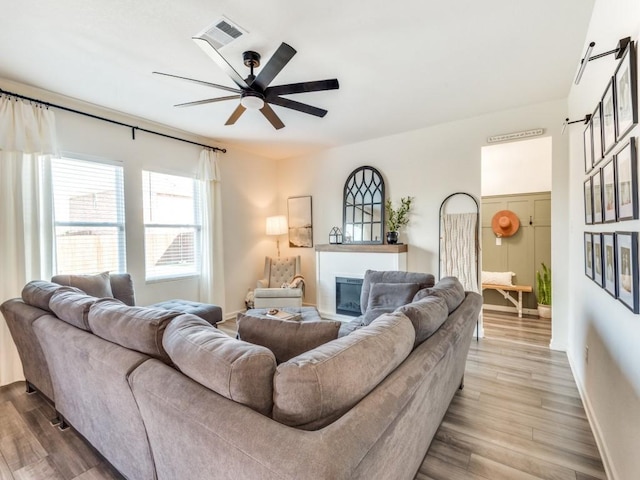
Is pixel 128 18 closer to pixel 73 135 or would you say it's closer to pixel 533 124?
pixel 73 135

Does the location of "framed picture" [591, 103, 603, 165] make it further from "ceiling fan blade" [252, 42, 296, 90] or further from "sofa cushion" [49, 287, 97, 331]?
"sofa cushion" [49, 287, 97, 331]

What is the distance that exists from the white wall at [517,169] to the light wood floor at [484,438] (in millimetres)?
3104

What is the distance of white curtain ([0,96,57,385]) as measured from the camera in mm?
2760

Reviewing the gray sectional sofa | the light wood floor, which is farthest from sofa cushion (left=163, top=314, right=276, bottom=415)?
the light wood floor

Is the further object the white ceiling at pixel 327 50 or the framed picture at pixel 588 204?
the framed picture at pixel 588 204

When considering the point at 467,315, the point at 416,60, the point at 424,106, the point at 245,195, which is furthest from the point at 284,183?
the point at 467,315

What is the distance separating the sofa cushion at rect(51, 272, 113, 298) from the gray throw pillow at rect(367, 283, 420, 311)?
8.83 feet

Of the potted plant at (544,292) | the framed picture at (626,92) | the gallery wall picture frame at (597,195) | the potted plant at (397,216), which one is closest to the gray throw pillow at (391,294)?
the potted plant at (397,216)

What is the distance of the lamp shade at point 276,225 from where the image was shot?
17.4 feet

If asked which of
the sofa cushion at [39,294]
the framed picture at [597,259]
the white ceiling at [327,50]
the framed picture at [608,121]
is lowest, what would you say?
the sofa cushion at [39,294]

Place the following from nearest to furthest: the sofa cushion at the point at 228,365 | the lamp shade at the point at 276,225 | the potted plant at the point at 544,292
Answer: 1. the sofa cushion at the point at 228,365
2. the potted plant at the point at 544,292
3. the lamp shade at the point at 276,225

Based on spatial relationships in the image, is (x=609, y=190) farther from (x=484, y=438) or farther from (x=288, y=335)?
(x=288, y=335)

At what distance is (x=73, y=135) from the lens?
10.6 feet

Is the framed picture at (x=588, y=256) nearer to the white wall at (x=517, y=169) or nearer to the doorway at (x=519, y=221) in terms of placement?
the doorway at (x=519, y=221)
